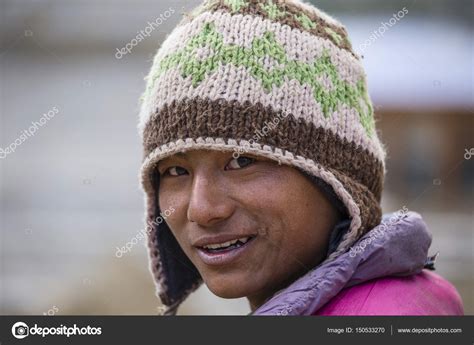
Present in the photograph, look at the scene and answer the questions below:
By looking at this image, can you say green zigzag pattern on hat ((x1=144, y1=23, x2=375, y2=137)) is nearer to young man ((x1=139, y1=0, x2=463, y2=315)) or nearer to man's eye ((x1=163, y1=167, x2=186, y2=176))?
young man ((x1=139, y1=0, x2=463, y2=315))

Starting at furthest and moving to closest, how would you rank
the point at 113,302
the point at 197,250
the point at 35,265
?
the point at 35,265 → the point at 113,302 → the point at 197,250

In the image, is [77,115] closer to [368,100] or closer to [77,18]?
[77,18]

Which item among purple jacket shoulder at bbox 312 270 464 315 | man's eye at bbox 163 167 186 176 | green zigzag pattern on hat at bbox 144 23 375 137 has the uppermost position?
green zigzag pattern on hat at bbox 144 23 375 137

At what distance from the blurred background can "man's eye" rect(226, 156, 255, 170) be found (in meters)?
3.54

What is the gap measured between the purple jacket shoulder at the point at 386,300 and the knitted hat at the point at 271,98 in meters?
0.12

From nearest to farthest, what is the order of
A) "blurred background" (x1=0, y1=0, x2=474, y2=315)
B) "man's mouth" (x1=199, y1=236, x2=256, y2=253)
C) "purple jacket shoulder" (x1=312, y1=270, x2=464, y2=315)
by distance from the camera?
"purple jacket shoulder" (x1=312, y1=270, x2=464, y2=315), "man's mouth" (x1=199, y1=236, x2=256, y2=253), "blurred background" (x1=0, y1=0, x2=474, y2=315)

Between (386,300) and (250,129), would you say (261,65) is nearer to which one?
(250,129)

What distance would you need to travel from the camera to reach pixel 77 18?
9.72 m

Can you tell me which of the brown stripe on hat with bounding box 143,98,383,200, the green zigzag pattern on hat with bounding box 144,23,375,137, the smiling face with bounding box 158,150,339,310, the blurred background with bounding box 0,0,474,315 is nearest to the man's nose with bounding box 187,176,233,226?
the smiling face with bounding box 158,150,339,310

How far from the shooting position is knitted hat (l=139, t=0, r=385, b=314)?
1.64 m

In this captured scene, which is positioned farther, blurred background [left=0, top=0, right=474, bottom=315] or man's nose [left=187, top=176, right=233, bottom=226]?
blurred background [left=0, top=0, right=474, bottom=315]

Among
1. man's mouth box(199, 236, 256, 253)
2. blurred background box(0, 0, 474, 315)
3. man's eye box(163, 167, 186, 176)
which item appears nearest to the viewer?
man's mouth box(199, 236, 256, 253)

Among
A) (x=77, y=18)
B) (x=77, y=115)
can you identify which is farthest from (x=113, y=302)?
(x=77, y=18)

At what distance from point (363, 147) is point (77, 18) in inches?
339
